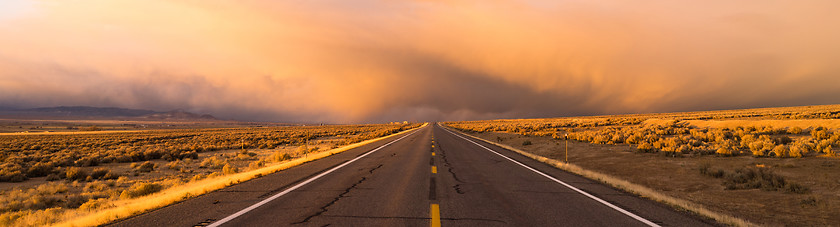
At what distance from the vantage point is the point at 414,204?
22.9 feet

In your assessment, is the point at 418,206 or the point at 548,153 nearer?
the point at 418,206

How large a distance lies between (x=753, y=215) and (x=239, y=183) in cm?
1226

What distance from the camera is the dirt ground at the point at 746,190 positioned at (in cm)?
695

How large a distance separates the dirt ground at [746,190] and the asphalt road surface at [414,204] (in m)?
2.04

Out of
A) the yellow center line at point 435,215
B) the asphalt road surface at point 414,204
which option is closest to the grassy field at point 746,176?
the asphalt road surface at point 414,204

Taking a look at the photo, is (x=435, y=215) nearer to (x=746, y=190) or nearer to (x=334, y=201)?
(x=334, y=201)

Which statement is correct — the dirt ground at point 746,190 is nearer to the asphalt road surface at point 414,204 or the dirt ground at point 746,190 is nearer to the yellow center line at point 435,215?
the asphalt road surface at point 414,204

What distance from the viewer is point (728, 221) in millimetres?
6207

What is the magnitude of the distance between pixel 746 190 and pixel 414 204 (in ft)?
30.6

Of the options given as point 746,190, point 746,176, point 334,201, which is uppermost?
point 334,201

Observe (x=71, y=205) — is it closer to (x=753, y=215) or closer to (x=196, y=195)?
(x=196, y=195)

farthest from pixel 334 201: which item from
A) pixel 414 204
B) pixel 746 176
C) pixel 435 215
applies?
pixel 746 176

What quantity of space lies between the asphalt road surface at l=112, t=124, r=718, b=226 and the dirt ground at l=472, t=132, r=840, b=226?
80.2 inches

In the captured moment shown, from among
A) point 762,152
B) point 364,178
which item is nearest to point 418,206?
point 364,178
